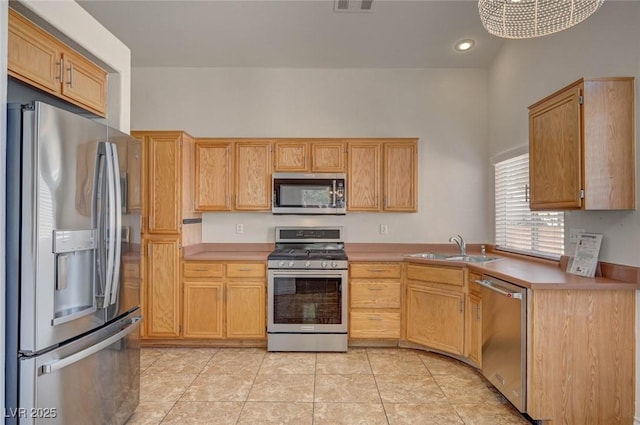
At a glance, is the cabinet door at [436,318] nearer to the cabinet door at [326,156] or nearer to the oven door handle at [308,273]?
the oven door handle at [308,273]

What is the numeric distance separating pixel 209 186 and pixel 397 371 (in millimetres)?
2614

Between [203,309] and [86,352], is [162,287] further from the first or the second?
[86,352]

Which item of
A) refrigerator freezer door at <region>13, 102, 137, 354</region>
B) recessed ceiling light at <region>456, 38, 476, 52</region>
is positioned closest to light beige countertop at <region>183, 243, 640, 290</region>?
refrigerator freezer door at <region>13, 102, 137, 354</region>

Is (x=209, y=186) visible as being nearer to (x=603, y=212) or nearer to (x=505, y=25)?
(x=505, y=25)

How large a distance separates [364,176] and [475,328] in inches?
71.9

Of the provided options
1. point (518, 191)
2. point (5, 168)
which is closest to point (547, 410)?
point (518, 191)

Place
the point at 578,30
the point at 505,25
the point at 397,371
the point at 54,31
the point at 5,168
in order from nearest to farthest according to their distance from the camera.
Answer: the point at 5,168
the point at 505,25
the point at 54,31
the point at 578,30
the point at 397,371

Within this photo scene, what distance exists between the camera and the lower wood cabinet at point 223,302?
140 inches

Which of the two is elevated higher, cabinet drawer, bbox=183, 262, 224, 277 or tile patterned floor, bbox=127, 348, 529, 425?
cabinet drawer, bbox=183, 262, 224, 277

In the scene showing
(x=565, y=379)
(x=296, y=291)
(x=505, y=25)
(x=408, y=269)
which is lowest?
(x=565, y=379)

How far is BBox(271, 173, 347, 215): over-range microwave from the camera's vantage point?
3.88 m

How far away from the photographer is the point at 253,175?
12.9 feet

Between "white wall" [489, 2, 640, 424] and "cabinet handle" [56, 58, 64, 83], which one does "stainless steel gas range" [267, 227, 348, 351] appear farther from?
"cabinet handle" [56, 58, 64, 83]

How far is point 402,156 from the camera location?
12.8 feet
